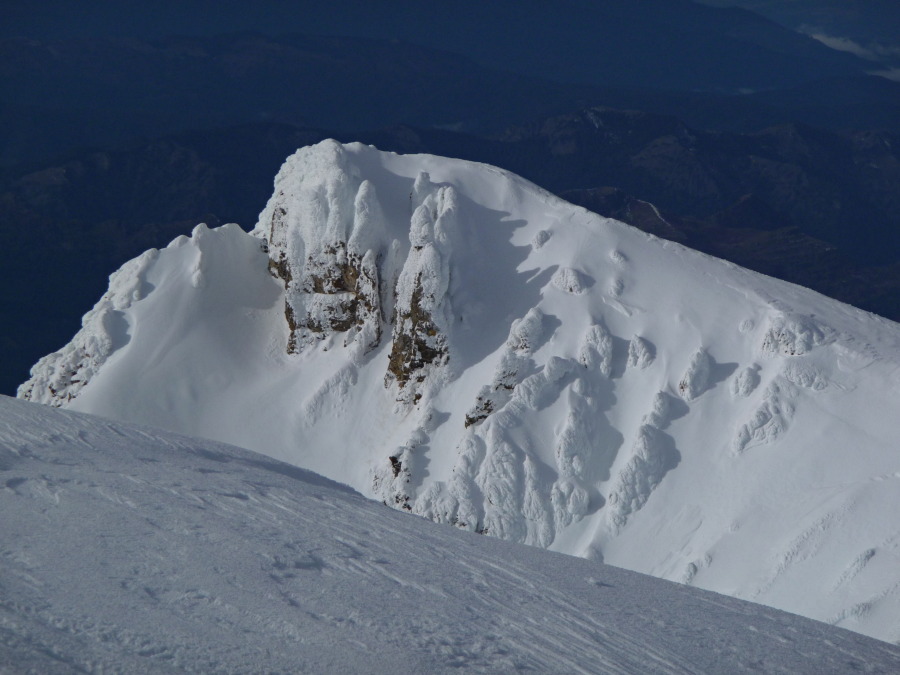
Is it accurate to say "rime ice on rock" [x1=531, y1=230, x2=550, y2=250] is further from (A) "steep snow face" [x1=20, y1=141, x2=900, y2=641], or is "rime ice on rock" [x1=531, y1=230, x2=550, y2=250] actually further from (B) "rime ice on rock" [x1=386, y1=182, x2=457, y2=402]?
(B) "rime ice on rock" [x1=386, y1=182, x2=457, y2=402]

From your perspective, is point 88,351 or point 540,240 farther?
point 88,351

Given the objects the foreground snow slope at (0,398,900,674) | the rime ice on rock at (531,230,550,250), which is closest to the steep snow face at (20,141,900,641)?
the rime ice on rock at (531,230,550,250)

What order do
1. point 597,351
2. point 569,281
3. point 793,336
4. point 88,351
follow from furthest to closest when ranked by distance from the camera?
1. point 88,351
2. point 569,281
3. point 597,351
4. point 793,336

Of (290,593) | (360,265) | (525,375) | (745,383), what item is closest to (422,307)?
(360,265)

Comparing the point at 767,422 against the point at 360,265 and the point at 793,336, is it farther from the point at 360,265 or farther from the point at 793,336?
the point at 360,265

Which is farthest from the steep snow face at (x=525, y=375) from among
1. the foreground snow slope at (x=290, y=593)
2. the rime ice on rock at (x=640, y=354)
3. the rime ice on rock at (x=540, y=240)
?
the foreground snow slope at (x=290, y=593)

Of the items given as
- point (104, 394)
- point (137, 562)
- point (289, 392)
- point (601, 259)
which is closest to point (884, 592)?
point (601, 259)
